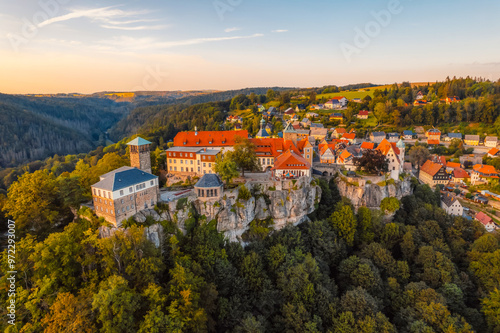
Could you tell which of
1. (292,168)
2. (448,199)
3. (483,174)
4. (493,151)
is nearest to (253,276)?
(292,168)

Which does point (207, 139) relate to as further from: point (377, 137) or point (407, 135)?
point (407, 135)

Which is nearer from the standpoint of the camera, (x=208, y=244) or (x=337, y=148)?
(x=208, y=244)

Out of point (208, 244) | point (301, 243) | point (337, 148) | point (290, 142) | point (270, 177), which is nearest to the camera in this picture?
point (208, 244)

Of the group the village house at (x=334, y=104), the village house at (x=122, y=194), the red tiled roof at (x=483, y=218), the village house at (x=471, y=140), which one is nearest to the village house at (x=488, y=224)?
the red tiled roof at (x=483, y=218)

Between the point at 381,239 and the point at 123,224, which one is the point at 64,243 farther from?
the point at 381,239

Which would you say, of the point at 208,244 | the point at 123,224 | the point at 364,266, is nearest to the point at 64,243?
the point at 123,224

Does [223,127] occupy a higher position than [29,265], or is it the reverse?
[223,127]

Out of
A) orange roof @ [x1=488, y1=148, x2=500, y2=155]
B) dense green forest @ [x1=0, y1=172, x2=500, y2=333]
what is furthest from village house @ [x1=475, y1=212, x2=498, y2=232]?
orange roof @ [x1=488, y1=148, x2=500, y2=155]
